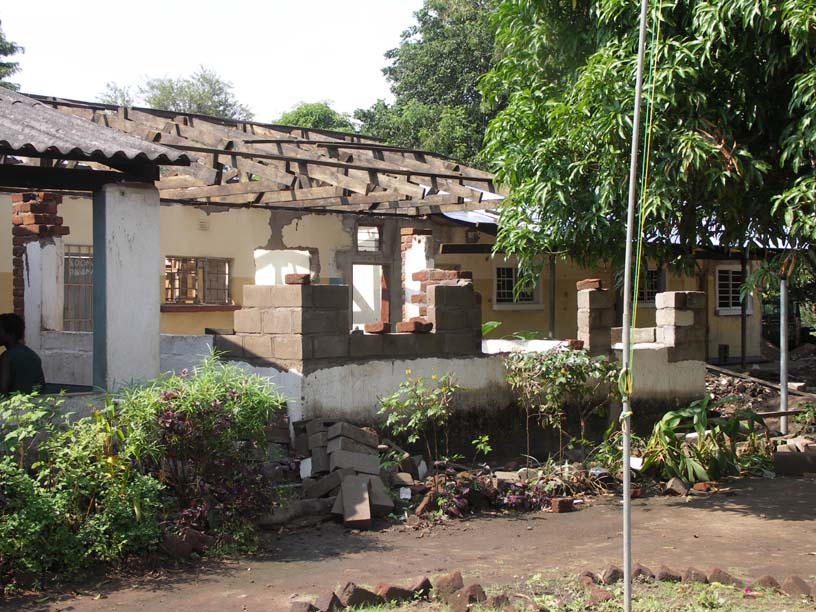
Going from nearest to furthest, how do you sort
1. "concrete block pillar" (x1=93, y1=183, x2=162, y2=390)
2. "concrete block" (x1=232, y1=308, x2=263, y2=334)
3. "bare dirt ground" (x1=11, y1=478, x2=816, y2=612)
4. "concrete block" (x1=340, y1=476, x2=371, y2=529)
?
"bare dirt ground" (x1=11, y1=478, x2=816, y2=612)
"concrete block" (x1=340, y1=476, x2=371, y2=529)
"concrete block pillar" (x1=93, y1=183, x2=162, y2=390)
"concrete block" (x1=232, y1=308, x2=263, y2=334)

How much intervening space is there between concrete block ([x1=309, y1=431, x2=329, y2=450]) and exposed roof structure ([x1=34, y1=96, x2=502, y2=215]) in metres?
3.95

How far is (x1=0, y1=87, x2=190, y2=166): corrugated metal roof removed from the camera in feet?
24.0

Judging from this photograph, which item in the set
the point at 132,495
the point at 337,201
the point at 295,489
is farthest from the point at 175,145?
the point at 132,495

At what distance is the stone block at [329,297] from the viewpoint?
9.15 meters

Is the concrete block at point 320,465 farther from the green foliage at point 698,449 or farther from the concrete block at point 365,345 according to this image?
the green foliage at point 698,449

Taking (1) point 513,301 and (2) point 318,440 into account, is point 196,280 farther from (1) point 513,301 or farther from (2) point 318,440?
(2) point 318,440

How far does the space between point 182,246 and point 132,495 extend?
393 inches

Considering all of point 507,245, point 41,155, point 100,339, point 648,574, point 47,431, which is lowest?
point 648,574

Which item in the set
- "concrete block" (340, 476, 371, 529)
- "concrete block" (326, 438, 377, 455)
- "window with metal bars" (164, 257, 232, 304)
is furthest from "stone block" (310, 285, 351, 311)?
"window with metal bars" (164, 257, 232, 304)

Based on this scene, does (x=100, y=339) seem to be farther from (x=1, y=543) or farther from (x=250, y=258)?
(x=250, y=258)

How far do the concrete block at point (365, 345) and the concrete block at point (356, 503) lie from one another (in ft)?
5.54

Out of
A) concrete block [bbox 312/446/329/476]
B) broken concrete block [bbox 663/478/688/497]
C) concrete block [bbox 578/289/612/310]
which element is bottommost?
broken concrete block [bbox 663/478/688/497]

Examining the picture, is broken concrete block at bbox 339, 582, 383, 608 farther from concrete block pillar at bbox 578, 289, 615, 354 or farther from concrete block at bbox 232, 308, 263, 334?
concrete block pillar at bbox 578, 289, 615, 354

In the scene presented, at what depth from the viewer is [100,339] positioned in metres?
8.02
